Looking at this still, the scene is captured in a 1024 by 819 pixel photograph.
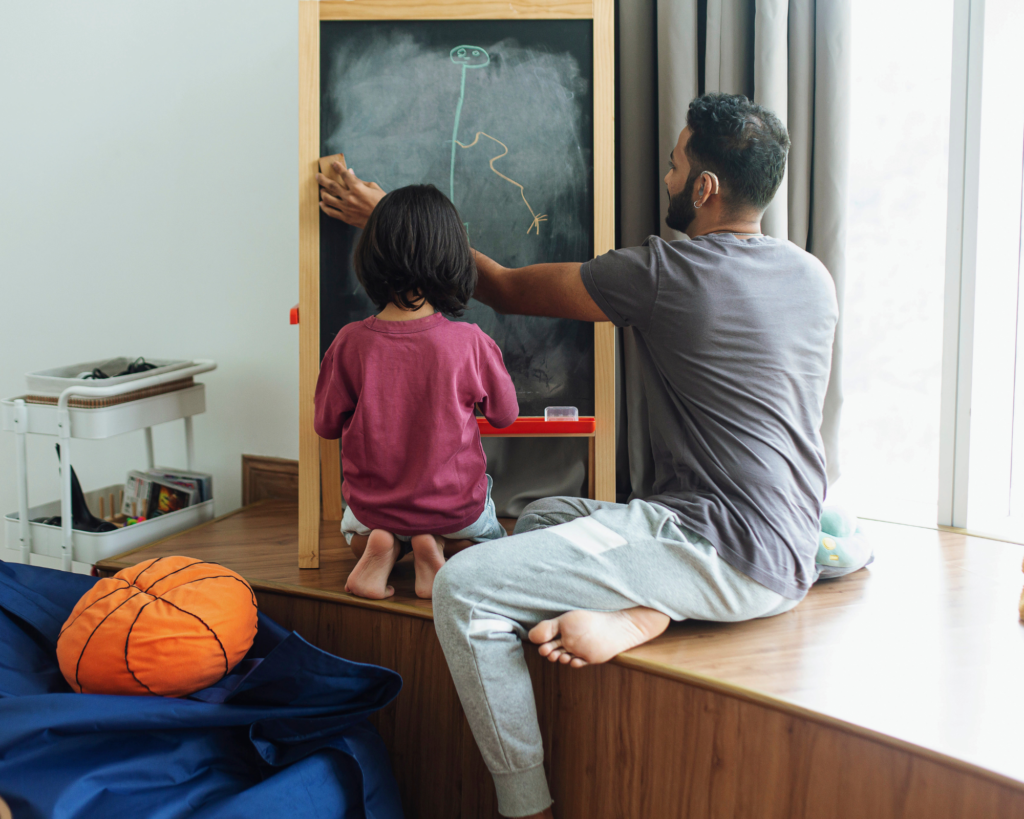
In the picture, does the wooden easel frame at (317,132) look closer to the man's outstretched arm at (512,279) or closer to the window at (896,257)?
the man's outstretched arm at (512,279)

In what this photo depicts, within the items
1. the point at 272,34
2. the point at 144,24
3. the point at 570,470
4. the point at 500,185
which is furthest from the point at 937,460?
the point at 144,24

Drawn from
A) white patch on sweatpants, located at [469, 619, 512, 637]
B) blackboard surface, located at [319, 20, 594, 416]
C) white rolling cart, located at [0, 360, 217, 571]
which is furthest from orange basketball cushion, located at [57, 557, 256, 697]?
blackboard surface, located at [319, 20, 594, 416]

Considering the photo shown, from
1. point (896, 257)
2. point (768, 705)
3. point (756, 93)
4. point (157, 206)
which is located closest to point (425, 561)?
point (768, 705)

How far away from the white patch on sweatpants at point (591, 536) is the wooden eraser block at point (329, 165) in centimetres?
95

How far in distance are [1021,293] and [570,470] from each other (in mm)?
1275

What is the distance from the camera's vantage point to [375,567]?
4.92 feet

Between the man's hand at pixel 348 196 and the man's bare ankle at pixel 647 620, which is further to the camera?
the man's hand at pixel 348 196

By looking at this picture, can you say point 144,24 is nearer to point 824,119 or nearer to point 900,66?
point 824,119

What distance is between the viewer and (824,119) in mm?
1783

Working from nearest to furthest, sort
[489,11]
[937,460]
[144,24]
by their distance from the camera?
[489,11], [937,460], [144,24]

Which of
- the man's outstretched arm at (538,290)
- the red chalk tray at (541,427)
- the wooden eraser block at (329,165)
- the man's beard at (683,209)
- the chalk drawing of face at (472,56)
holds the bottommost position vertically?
the red chalk tray at (541,427)

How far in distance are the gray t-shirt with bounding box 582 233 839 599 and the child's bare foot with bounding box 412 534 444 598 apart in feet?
1.54

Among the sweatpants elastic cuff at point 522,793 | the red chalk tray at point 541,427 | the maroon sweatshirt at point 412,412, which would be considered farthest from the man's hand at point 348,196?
the sweatpants elastic cuff at point 522,793

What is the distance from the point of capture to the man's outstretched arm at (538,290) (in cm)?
141
